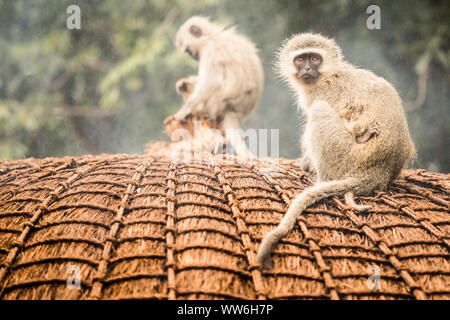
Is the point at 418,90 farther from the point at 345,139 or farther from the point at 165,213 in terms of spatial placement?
the point at 165,213

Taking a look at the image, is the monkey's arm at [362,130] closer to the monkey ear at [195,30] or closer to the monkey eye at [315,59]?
the monkey eye at [315,59]

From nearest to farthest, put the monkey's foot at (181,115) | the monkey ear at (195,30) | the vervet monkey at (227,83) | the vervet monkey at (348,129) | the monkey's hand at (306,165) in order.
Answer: the vervet monkey at (348,129) → the monkey's hand at (306,165) → the monkey's foot at (181,115) → the vervet monkey at (227,83) → the monkey ear at (195,30)

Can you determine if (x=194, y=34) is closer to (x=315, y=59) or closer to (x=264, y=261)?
(x=315, y=59)

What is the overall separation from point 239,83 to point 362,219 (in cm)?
330

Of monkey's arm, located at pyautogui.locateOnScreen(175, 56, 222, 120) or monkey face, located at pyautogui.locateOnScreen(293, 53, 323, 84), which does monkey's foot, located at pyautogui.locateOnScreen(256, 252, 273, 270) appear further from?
monkey's arm, located at pyautogui.locateOnScreen(175, 56, 222, 120)

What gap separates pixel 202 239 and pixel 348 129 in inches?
46.3

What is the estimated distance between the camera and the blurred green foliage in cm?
481

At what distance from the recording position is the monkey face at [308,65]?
2.55 m

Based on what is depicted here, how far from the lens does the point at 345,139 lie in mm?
2314

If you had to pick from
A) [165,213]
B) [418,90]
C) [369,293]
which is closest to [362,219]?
[369,293]

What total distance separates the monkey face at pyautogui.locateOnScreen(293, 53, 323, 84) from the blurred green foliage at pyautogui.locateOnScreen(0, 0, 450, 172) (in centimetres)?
176

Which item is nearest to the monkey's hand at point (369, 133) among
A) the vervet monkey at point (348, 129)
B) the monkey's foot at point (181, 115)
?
the vervet monkey at point (348, 129)

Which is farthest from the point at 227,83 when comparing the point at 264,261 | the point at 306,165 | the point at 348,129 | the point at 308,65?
the point at 264,261
